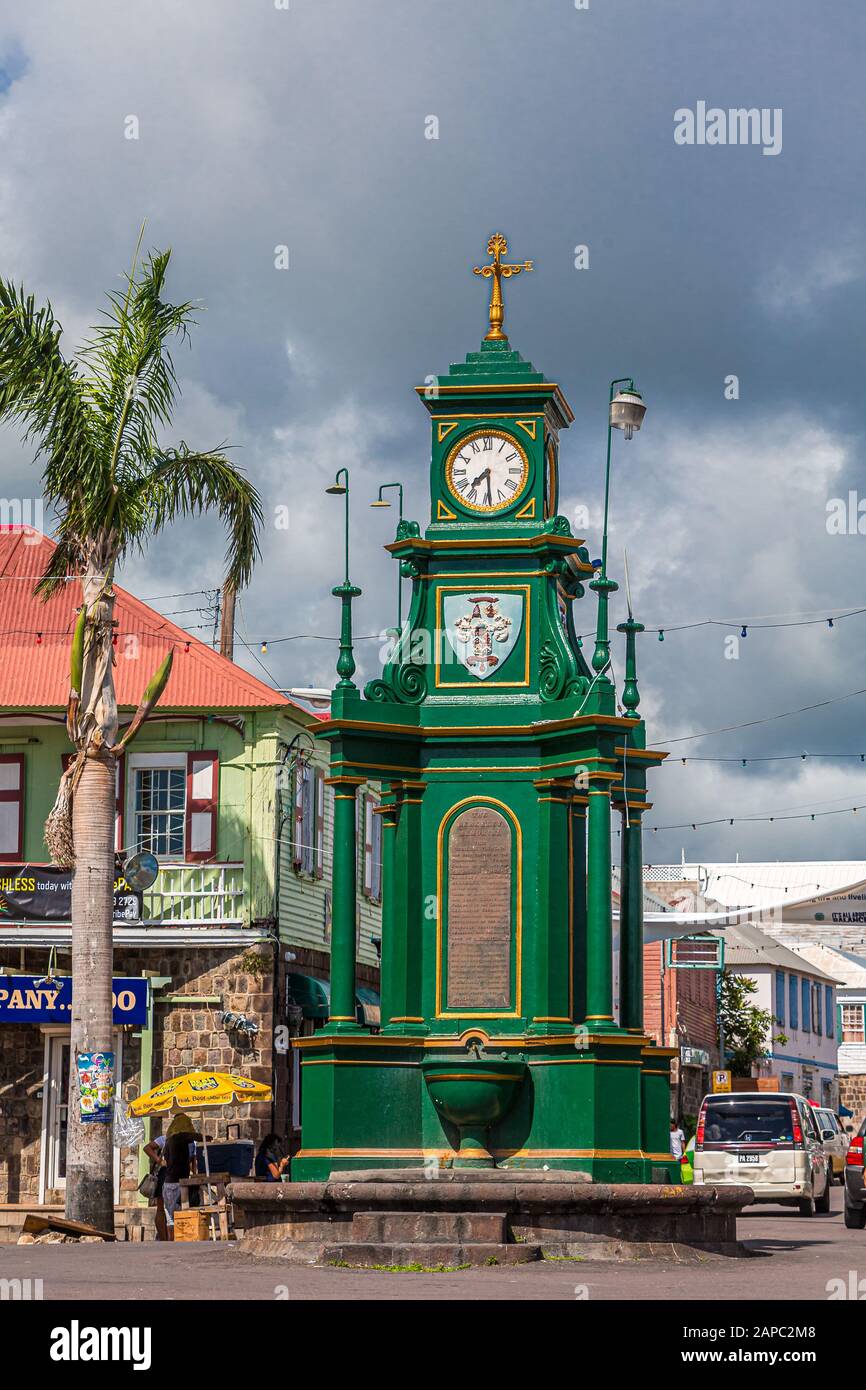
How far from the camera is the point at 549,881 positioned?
60.6 feet

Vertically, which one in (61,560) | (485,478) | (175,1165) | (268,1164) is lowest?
(268,1164)

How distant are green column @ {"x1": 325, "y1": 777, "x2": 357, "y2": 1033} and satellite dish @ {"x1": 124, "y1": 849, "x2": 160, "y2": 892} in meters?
14.4

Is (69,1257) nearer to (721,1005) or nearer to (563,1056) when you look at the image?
(563,1056)

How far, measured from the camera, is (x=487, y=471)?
19.6m

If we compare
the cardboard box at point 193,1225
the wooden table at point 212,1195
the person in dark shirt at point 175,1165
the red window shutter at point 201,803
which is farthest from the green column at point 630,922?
the red window shutter at point 201,803

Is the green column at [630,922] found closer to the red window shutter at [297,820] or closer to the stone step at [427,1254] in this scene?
the stone step at [427,1254]

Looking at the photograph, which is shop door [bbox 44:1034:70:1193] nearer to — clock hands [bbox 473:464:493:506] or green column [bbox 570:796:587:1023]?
green column [bbox 570:796:587:1023]

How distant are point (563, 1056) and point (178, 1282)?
452 centimetres

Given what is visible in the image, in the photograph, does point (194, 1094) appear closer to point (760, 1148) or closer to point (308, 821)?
point (760, 1148)

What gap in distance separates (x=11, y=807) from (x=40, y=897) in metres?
1.97

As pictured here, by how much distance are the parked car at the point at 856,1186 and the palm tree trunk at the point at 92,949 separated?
27.3 feet

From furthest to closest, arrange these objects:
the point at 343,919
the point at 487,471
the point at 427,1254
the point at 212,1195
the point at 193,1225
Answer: the point at 212,1195, the point at 193,1225, the point at 487,471, the point at 343,919, the point at 427,1254

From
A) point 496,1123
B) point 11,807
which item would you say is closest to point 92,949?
point 496,1123

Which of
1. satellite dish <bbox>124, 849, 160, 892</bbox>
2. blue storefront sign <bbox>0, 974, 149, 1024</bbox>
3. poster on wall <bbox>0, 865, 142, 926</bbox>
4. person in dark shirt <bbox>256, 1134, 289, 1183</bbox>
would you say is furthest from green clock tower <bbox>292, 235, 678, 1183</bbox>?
poster on wall <bbox>0, 865, 142, 926</bbox>
